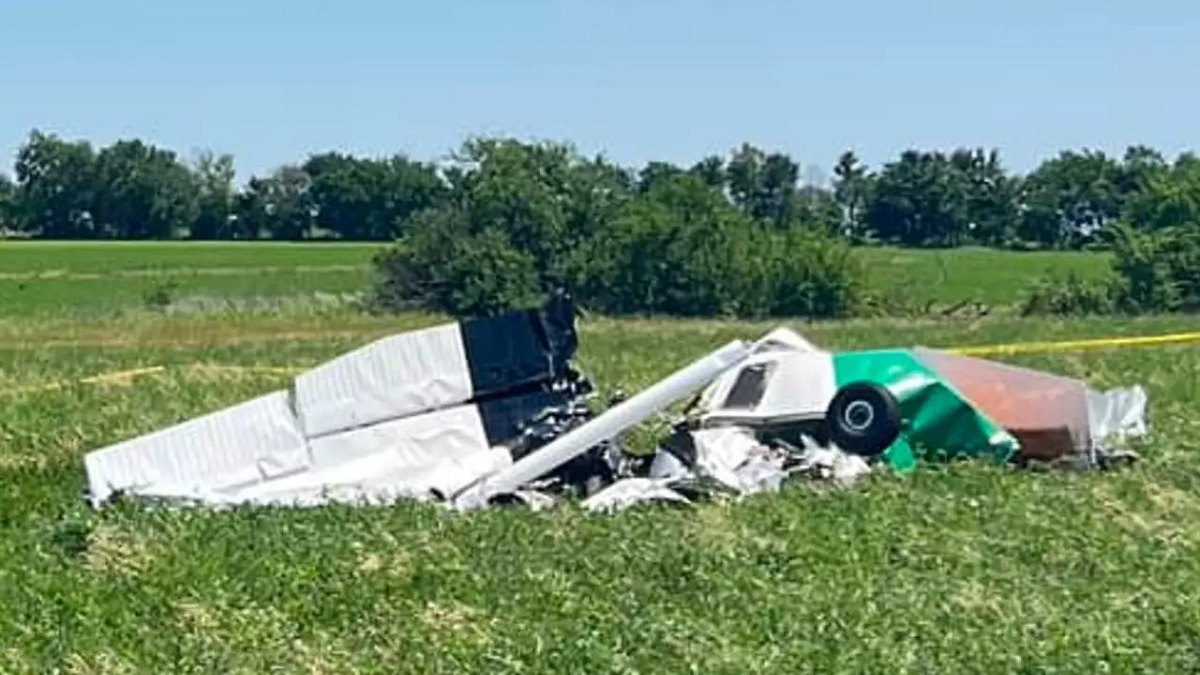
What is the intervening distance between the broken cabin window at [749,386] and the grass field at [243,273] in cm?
3913

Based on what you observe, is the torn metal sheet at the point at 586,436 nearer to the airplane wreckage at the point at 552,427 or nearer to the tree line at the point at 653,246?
the airplane wreckage at the point at 552,427

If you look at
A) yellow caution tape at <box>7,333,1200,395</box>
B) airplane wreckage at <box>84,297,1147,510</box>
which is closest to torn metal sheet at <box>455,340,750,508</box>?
airplane wreckage at <box>84,297,1147,510</box>

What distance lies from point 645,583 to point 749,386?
4.02 metres

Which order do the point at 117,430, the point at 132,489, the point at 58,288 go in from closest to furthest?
the point at 132,489 → the point at 117,430 → the point at 58,288

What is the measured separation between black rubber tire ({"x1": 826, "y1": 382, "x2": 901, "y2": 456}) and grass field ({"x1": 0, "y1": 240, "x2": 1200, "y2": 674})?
1.92 feet

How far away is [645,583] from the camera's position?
696 centimetres

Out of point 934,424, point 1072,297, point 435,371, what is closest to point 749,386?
point 934,424

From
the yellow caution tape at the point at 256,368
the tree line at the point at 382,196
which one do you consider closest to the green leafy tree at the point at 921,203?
the tree line at the point at 382,196

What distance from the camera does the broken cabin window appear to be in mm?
10773

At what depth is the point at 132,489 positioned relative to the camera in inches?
375

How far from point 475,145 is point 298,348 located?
23.9 meters

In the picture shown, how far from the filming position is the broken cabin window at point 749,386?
1077cm

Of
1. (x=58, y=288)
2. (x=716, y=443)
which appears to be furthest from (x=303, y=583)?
(x=58, y=288)

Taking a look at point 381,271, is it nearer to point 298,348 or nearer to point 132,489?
point 298,348
